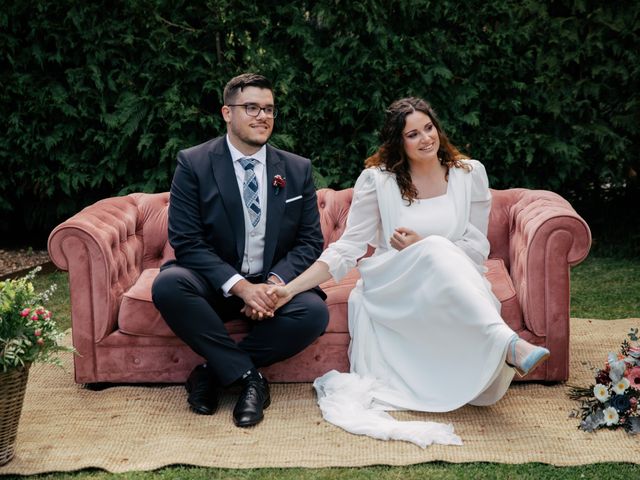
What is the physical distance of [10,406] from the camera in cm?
301

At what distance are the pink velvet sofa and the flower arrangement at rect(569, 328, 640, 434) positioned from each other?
44 centimetres

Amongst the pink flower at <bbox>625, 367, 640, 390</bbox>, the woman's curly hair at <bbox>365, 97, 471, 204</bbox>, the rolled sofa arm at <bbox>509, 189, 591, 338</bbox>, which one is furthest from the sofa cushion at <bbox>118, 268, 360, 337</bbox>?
the pink flower at <bbox>625, 367, 640, 390</bbox>

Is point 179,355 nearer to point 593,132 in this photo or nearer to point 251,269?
point 251,269

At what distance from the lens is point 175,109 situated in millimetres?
6035

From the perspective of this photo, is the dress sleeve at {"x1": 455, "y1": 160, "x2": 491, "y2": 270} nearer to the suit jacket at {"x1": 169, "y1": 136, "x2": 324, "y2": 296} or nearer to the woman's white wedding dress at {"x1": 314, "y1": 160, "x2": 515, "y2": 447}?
the woman's white wedding dress at {"x1": 314, "y1": 160, "x2": 515, "y2": 447}

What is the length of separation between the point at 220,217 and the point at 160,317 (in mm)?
554

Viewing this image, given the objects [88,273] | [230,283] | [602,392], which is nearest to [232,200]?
[230,283]

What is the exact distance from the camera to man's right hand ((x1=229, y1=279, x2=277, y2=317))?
351 centimetres

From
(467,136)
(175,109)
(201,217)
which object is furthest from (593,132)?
(201,217)

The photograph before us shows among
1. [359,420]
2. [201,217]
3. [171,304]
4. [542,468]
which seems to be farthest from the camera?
[201,217]

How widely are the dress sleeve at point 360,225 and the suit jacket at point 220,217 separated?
0.55ft

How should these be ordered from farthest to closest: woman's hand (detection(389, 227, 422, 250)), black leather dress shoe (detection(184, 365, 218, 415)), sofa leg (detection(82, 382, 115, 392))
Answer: sofa leg (detection(82, 382, 115, 392)) → woman's hand (detection(389, 227, 422, 250)) → black leather dress shoe (detection(184, 365, 218, 415))

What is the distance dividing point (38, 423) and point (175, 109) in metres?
3.15

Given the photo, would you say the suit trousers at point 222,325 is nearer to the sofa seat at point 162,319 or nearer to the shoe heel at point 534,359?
the sofa seat at point 162,319
